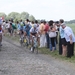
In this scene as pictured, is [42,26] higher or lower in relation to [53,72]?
higher

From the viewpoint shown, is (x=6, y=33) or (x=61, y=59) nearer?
(x=61, y=59)

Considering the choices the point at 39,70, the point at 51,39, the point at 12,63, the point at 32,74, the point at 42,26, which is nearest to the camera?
the point at 32,74

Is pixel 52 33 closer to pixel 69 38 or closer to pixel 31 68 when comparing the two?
pixel 69 38

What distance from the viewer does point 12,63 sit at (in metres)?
14.2

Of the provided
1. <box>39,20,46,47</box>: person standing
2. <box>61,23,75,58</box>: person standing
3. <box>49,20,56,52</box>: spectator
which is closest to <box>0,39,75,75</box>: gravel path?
<box>61,23,75,58</box>: person standing

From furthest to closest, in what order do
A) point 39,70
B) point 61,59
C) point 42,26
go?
point 42,26 → point 61,59 → point 39,70

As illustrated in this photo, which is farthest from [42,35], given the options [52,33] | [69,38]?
[69,38]

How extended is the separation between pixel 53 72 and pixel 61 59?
13.3 ft

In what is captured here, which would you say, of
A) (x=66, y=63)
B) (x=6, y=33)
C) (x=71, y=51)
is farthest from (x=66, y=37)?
(x=6, y=33)

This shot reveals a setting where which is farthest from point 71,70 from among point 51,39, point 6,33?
point 6,33

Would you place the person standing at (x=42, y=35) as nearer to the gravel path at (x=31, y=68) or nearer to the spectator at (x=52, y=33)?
the spectator at (x=52, y=33)

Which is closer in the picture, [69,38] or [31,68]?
[31,68]

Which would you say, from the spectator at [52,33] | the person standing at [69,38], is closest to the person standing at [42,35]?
the spectator at [52,33]

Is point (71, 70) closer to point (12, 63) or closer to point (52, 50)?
point (12, 63)
